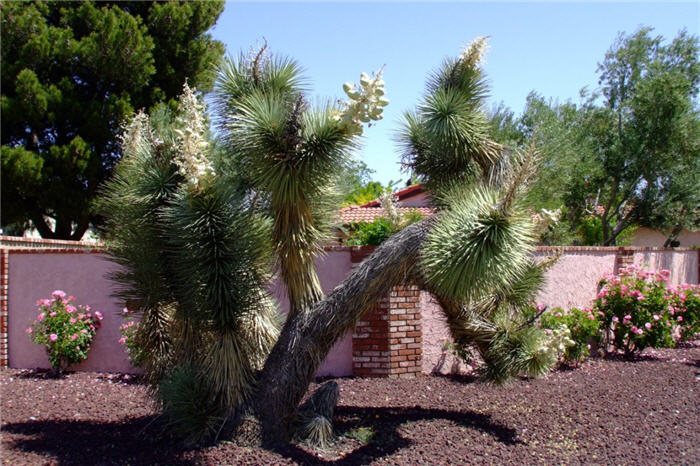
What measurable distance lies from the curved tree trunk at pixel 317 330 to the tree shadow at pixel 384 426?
1.05ft

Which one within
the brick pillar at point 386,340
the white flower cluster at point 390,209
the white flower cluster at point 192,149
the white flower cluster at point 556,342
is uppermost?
the white flower cluster at point 192,149

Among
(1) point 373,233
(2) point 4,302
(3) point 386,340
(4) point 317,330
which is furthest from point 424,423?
(2) point 4,302

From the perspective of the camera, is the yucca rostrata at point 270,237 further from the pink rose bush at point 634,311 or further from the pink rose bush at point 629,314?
the pink rose bush at point 634,311

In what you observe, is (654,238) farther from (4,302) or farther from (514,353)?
(4,302)

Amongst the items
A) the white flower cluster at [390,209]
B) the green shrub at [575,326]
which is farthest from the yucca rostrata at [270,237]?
the green shrub at [575,326]

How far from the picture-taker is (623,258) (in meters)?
10.8

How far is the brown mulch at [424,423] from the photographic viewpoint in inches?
192

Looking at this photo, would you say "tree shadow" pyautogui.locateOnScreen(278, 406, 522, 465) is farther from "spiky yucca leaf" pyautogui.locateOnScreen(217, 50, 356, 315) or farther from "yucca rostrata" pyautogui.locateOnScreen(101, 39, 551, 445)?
"spiky yucca leaf" pyautogui.locateOnScreen(217, 50, 356, 315)

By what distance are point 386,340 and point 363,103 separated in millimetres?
4340

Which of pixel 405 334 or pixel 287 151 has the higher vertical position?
pixel 287 151

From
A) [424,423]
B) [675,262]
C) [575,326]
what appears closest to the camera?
[424,423]

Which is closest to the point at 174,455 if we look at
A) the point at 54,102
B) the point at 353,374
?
the point at 353,374

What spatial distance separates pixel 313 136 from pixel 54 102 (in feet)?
39.7

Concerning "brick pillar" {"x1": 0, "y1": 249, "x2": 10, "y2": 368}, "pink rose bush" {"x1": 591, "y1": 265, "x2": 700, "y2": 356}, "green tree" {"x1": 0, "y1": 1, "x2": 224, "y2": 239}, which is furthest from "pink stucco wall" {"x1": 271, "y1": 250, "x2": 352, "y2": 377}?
"green tree" {"x1": 0, "y1": 1, "x2": 224, "y2": 239}
